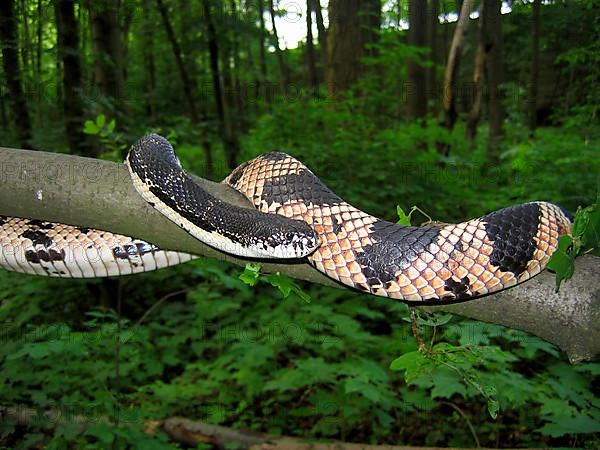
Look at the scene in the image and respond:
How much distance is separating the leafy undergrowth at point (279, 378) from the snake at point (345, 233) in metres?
1.53

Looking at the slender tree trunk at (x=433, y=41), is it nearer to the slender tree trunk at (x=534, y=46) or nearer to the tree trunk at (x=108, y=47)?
the slender tree trunk at (x=534, y=46)

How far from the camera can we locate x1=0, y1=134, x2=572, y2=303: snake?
2.08 metres

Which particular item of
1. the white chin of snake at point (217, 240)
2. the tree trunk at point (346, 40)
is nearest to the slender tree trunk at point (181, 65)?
the tree trunk at point (346, 40)

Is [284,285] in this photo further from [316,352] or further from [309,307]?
[316,352]

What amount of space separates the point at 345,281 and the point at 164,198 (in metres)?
0.92

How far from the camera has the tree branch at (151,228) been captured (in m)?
1.93

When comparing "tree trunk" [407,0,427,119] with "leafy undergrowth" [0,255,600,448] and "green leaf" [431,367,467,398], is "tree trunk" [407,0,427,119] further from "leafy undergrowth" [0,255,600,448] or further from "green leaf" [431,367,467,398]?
"green leaf" [431,367,467,398]

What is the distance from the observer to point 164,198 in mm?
2285

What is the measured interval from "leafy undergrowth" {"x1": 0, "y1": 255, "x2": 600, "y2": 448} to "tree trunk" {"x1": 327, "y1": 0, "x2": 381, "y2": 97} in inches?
194

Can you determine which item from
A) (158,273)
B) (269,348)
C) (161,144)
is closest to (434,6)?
(158,273)

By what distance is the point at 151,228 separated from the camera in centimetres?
225

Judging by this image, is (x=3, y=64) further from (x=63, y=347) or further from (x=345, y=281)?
(x=345, y=281)

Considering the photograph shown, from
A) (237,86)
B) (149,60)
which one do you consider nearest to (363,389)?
(237,86)

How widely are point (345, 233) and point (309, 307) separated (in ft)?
11.5
